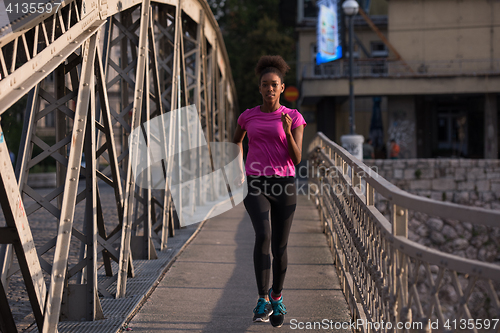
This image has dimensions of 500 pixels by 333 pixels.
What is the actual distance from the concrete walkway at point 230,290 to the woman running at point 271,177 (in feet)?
1.23

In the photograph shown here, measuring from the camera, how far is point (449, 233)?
1736 cm

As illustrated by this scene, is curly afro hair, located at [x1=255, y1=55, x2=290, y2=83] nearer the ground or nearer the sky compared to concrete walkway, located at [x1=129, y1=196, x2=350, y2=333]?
nearer the sky

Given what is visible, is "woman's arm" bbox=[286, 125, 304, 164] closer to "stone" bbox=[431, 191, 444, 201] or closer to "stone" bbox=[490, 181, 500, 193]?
"stone" bbox=[431, 191, 444, 201]

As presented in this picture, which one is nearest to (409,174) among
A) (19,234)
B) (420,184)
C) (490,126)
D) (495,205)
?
(420,184)

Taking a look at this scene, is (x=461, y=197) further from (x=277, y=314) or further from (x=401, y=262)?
(x=401, y=262)

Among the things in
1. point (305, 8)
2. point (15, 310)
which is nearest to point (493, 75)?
point (305, 8)

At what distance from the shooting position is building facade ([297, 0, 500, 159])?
25.2 meters

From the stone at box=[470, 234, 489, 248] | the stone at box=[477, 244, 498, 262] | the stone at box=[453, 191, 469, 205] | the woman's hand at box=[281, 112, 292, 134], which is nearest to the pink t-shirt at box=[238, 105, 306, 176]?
the woman's hand at box=[281, 112, 292, 134]

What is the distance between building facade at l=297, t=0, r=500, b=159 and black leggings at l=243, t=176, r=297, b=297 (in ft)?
70.9

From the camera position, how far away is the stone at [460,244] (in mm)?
17141

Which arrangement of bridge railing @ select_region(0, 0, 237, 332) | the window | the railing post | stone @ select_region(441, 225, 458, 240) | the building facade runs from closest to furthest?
the railing post < bridge railing @ select_region(0, 0, 237, 332) < stone @ select_region(441, 225, 458, 240) < the building facade < the window

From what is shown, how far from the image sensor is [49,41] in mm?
3479

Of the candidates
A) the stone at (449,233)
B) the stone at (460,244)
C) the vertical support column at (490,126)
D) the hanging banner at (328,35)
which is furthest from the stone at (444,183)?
the hanging banner at (328,35)

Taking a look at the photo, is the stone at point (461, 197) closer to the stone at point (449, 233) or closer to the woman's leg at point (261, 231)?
the stone at point (449, 233)
